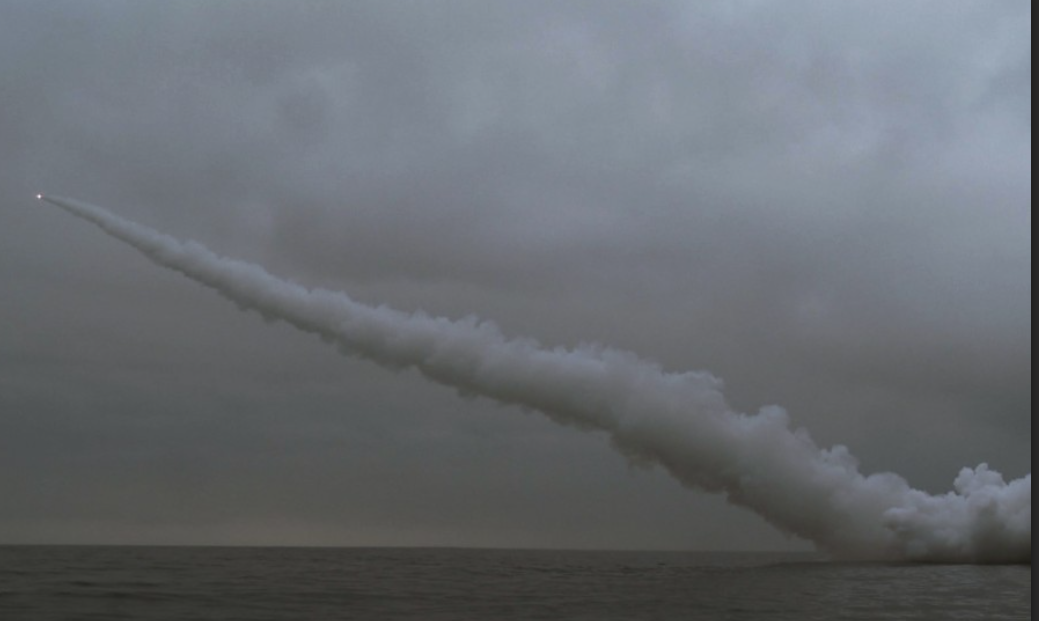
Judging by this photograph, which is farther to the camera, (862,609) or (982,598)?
(982,598)

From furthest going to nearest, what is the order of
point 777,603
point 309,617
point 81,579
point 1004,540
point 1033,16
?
point 1004,540 → point 81,579 → point 777,603 → point 309,617 → point 1033,16

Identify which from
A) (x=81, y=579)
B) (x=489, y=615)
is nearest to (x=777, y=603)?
(x=489, y=615)

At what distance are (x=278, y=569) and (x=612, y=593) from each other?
42695 mm

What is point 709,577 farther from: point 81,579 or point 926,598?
point 81,579

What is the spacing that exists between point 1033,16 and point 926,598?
5714cm

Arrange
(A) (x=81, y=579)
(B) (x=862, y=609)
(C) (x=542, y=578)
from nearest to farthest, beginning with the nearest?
1. (B) (x=862, y=609)
2. (A) (x=81, y=579)
3. (C) (x=542, y=578)

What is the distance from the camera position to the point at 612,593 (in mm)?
68125

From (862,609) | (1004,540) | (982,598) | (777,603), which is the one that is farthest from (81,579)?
(1004,540)

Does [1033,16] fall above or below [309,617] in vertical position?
above

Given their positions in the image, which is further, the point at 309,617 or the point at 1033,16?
the point at 309,617

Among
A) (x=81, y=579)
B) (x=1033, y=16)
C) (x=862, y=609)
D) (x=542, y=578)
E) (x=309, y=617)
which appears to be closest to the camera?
(x=1033, y=16)

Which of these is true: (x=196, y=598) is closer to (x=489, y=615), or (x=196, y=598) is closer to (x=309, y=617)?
(x=309, y=617)

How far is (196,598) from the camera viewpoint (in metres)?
60.3

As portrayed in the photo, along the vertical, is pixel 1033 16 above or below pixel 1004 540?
above
